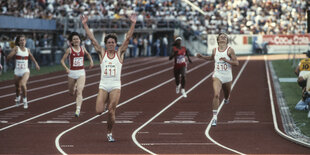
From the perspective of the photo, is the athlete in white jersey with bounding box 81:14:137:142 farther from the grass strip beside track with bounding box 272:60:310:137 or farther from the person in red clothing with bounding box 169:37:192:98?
the person in red clothing with bounding box 169:37:192:98

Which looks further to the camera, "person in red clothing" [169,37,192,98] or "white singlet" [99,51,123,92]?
"person in red clothing" [169,37,192,98]

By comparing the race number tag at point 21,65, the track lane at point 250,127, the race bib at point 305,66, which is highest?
the race bib at point 305,66

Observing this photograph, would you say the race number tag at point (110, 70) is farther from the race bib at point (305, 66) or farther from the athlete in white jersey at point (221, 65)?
the race bib at point (305, 66)

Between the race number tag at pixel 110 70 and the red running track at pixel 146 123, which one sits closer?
the red running track at pixel 146 123

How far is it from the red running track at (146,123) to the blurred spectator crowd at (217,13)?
25.3m

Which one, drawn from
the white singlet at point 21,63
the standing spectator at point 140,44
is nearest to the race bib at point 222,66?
the white singlet at point 21,63

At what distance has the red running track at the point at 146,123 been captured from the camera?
11367mm

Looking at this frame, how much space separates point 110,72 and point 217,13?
4309cm

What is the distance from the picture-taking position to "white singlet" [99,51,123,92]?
39.2 ft

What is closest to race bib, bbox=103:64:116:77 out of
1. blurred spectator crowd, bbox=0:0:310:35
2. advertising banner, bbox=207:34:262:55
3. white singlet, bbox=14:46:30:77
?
white singlet, bbox=14:46:30:77

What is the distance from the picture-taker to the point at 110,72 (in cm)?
1197

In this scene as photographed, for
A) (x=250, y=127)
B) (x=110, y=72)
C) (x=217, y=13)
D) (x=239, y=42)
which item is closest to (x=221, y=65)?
(x=250, y=127)

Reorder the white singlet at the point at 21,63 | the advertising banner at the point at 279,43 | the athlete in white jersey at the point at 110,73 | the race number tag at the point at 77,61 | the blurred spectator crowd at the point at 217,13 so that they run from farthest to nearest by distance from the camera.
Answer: the blurred spectator crowd at the point at 217,13 < the advertising banner at the point at 279,43 < the white singlet at the point at 21,63 < the race number tag at the point at 77,61 < the athlete in white jersey at the point at 110,73

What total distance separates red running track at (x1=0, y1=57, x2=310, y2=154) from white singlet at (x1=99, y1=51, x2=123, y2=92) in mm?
908
